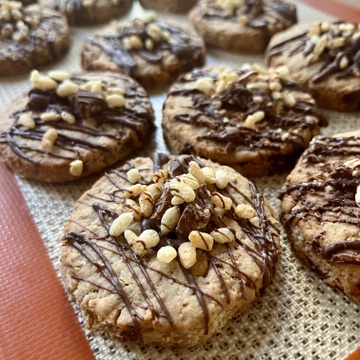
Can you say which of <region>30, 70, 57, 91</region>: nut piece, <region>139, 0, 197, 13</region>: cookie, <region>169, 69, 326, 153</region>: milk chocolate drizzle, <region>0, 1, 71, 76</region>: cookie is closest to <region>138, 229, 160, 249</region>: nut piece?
<region>169, 69, 326, 153</region>: milk chocolate drizzle

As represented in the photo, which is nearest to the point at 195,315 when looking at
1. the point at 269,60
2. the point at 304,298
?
the point at 304,298

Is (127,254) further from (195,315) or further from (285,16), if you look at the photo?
(285,16)

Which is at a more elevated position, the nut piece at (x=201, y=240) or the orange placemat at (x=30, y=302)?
the nut piece at (x=201, y=240)

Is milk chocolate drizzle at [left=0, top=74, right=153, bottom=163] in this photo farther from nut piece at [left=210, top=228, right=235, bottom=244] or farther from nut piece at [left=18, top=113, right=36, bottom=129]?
nut piece at [left=210, top=228, right=235, bottom=244]

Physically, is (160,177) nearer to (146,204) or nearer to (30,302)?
(146,204)

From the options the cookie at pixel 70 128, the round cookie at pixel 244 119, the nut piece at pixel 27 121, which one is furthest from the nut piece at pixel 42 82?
the round cookie at pixel 244 119

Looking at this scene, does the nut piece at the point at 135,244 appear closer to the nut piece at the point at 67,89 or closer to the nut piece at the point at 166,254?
the nut piece at the point at 166,254
